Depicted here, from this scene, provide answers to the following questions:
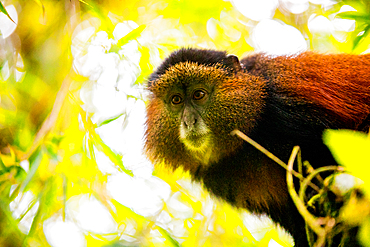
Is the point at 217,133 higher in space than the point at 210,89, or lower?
lower

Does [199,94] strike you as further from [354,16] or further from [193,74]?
[354,16]

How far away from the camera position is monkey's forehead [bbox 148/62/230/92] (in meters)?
3.93

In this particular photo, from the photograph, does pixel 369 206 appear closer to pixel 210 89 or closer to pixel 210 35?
pixel 210 89

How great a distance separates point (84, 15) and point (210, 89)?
7.31ft

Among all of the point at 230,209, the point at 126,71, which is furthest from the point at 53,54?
the point at 230,209

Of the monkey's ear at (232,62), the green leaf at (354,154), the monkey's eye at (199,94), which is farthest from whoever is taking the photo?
the monkey's ear at (232,62)

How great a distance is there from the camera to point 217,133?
150 inches

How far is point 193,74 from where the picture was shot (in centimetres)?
394

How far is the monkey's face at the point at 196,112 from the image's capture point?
3.78 meters

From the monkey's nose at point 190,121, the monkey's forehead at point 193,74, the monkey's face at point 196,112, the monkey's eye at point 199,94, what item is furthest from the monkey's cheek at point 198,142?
the monkey's forehead at point 193,74

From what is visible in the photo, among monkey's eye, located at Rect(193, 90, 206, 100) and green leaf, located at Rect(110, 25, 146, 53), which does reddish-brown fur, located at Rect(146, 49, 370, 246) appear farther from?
green leaf, located at Rect(110, 25, 146, 53)

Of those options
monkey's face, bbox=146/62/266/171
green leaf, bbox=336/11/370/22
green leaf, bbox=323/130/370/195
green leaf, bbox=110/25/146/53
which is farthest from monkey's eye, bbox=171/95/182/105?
green leaf, bbox=323/130/370/195

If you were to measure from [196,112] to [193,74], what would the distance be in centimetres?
43

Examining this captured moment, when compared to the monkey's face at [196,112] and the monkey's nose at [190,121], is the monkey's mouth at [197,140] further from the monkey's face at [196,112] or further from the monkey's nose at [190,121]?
the monkey's nose at [190,121]
